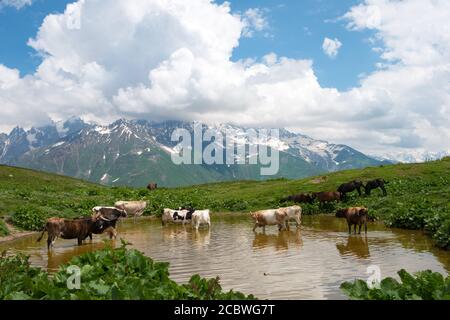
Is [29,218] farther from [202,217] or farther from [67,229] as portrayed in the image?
[202,217]

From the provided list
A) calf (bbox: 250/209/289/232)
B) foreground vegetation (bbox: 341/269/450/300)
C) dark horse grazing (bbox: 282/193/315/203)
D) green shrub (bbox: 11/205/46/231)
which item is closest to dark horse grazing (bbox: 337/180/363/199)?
dark horse grazing (bbox: 282/193/315/203)

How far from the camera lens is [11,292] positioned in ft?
28.0

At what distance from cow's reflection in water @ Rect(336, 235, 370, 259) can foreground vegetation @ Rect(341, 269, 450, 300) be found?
29.7 feet

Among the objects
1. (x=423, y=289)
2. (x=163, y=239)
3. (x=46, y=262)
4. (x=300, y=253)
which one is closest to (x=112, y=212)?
(x=163, y=239)

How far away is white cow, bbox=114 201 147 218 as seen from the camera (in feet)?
129

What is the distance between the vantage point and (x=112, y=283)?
8914mm

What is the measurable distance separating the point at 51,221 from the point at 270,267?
12.6m

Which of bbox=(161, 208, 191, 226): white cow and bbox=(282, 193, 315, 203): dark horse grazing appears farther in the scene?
bbox=(282, 193, 315, 203): dark horse grazing

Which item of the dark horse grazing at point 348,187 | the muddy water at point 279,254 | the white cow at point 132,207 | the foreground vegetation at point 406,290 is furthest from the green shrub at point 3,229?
the dark horse grazing at point 348,187

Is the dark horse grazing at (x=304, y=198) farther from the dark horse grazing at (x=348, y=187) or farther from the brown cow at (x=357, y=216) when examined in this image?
the brown cow at (x=357, y=216)

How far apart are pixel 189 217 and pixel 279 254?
1588 centimetres

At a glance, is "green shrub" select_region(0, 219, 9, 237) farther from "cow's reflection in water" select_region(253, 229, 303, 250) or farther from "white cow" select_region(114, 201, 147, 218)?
"cow's reflection in water" select_region(253, 229, 303, 250)

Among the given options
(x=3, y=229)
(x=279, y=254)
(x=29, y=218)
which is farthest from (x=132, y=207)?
(x=279, y=254)
